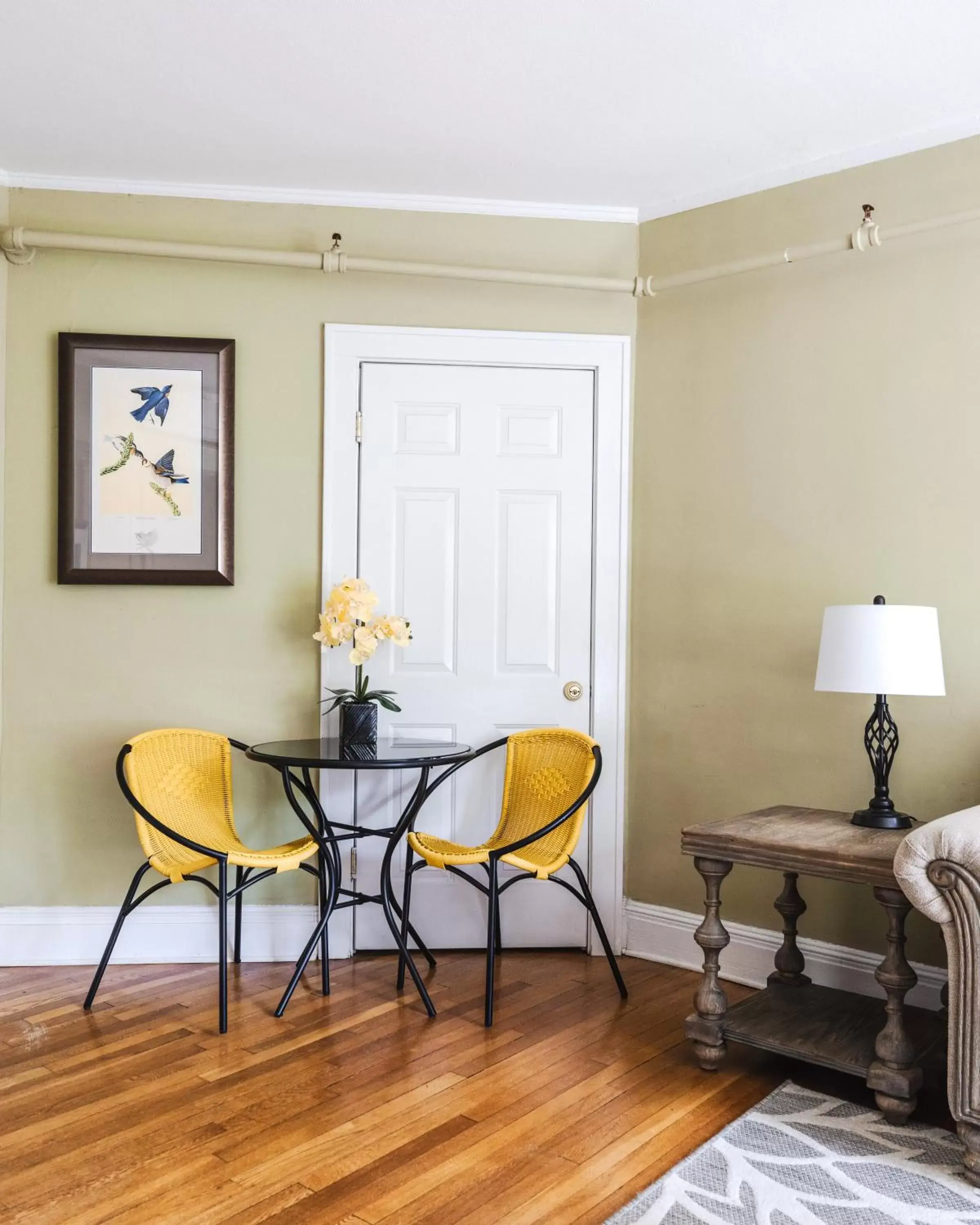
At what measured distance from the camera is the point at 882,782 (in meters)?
2.88

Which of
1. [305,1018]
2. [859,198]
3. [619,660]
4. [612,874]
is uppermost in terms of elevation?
[859,198]

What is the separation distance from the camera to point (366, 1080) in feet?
8.59

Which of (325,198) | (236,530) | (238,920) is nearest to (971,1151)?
(238,920)

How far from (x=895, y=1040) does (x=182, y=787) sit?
7.38ft

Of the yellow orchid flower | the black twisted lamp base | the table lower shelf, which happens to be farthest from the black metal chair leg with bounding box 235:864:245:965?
the black twisted lamp base

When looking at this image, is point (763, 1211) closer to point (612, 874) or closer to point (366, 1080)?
point (366, 1080)

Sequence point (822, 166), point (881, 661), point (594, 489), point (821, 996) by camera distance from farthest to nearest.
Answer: point (594, 489) → point (822, 166) → point (821, 996) → point (881, 661)

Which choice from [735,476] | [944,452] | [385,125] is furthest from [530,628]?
[385,125]

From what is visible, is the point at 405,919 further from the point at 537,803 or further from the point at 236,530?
the point at 236,530

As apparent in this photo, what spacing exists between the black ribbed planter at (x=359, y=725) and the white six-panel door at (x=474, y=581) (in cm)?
38

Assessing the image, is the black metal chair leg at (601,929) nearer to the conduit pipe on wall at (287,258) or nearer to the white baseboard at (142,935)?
the white baseboard at (142,935)

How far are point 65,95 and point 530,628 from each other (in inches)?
86.8

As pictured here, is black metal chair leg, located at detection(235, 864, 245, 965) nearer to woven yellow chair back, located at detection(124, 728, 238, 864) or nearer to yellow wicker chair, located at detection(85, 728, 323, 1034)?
yellow wicker chair, located at detection(85, 728, 323, 1034)

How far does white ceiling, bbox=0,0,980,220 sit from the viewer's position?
2611 millimetres
